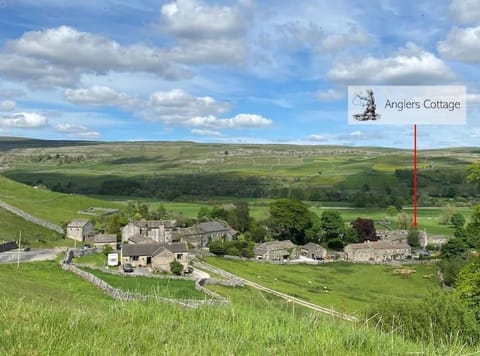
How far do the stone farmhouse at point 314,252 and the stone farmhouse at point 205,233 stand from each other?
15.3 m

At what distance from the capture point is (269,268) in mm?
70188

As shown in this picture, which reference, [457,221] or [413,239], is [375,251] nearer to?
[413,239]

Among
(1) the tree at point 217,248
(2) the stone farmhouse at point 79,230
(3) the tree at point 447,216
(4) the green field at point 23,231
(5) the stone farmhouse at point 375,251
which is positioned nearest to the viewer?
(4) the green field at point 23,231

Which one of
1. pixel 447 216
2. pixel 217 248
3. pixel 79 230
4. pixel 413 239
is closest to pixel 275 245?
pixel 217 248

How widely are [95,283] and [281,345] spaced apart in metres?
40.0

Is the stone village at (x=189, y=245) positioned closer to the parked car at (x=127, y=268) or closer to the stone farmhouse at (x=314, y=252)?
the stone farmhouse at (x=314, y=252)

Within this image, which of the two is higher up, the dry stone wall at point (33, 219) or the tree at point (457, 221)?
the dry stone wall at point (33, 219)

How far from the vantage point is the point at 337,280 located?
66812 millimetres

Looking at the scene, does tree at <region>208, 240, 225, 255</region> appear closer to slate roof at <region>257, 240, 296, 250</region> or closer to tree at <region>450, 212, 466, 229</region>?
slate roof at <region>257, 240, 296, 250</region>

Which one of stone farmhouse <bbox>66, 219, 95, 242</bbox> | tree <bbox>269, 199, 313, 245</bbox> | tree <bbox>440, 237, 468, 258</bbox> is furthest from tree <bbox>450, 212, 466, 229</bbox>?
stone farmhouse <bbox>66, 219, 95, 242</bbox>

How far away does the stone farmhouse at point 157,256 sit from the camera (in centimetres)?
5842

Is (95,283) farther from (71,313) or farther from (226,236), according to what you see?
(226,236)

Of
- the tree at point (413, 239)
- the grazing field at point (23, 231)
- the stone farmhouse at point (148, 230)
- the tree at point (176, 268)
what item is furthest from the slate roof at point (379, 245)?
the grazing field at point (23, 231)

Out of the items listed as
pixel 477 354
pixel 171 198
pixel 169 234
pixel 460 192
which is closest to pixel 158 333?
pixel 477 354
